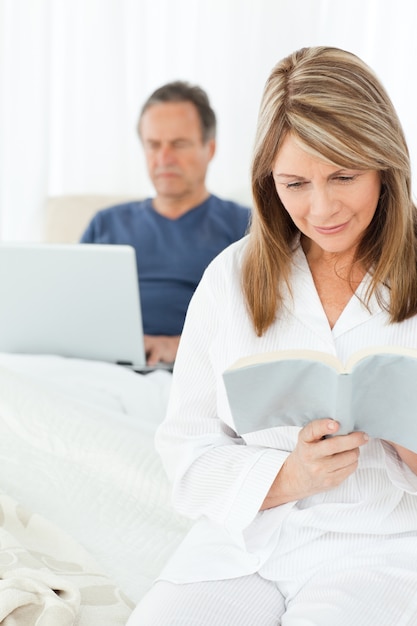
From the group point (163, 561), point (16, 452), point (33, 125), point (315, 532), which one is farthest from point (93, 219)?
point (315, 532)

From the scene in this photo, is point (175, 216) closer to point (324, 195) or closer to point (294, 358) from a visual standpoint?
point (324, 195)

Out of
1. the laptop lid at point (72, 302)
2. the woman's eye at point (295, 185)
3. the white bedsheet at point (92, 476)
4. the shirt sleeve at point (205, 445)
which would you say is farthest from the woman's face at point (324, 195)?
the laptop lid at point (72, 302)

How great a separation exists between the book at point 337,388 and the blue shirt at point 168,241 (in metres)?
1.68

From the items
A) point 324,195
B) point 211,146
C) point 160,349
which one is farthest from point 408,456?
point 211,146

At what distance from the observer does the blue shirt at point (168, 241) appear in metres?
2.90

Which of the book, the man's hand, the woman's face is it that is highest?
the woman's face

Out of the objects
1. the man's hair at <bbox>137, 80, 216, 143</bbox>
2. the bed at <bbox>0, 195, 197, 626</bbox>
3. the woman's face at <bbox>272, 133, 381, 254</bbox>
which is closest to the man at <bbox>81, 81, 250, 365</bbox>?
the man's hair at <bbox>137, 80, 216, 143</bbox>

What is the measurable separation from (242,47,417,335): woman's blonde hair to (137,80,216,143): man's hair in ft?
5.19

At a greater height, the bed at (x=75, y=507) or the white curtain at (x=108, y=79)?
the white curtain at (x=108, y=79)

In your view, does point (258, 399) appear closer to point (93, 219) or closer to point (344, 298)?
point (344, 298)

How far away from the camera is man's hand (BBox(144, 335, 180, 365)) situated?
2721 millimetres

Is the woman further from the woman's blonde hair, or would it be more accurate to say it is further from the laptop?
the laptop

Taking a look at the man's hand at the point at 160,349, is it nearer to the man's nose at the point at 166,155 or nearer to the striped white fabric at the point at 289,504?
the man's nose at the point at 166,155

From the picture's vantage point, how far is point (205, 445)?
1.44m
